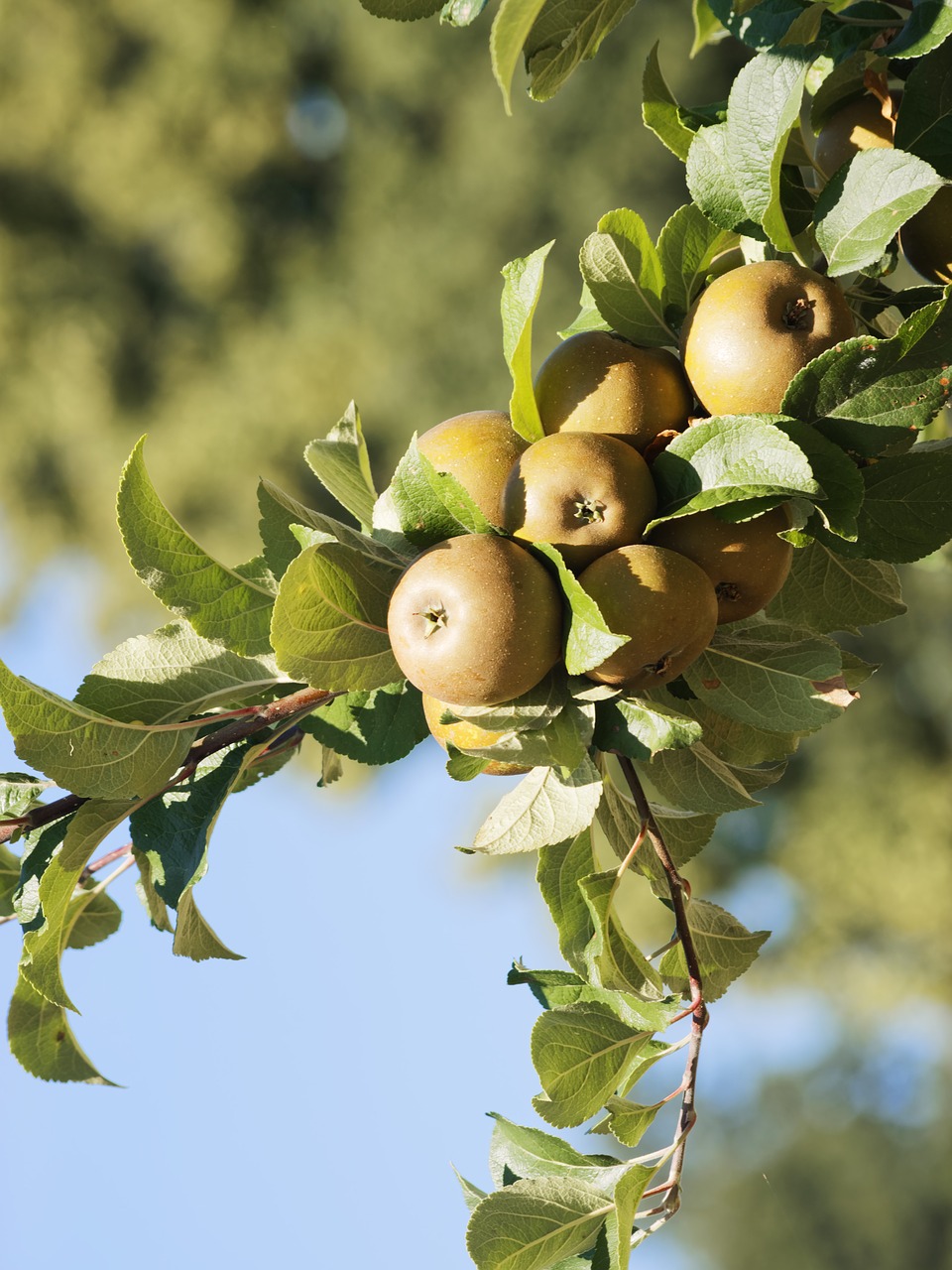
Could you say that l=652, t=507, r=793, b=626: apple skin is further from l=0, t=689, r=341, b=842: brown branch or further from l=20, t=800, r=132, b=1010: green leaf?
l=20, t=800, r=132, b=1010: green leaf

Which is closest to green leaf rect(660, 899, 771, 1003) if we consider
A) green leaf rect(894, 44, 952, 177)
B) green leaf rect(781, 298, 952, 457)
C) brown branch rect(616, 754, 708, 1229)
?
brown branch rect(616, 754, 708, 1229)

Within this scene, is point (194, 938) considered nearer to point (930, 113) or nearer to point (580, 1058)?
point (580, 1058)

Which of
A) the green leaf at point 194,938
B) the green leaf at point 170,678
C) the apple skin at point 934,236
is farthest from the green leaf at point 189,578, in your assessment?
the apple skin at point 934,236

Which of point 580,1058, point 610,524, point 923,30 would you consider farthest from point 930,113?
Result: point 580,1058

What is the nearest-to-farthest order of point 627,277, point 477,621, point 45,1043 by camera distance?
point 477,621
point 627,277
point 45,1043

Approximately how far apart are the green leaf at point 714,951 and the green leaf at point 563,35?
45 centimetres

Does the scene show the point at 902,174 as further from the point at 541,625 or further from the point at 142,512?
the point at 142,512

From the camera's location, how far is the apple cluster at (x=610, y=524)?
0.49m

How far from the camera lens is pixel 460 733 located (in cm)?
53

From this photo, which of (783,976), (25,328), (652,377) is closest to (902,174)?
(652,377)

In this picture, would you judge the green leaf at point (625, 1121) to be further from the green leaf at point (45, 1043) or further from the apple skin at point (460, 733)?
the green leaf at point (45, 1043)

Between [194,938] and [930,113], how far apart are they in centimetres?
53

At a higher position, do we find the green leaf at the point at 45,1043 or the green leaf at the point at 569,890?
the green leaf at the point at 45,1043

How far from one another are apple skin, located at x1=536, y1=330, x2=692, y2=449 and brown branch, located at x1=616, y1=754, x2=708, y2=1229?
16 centimetres
